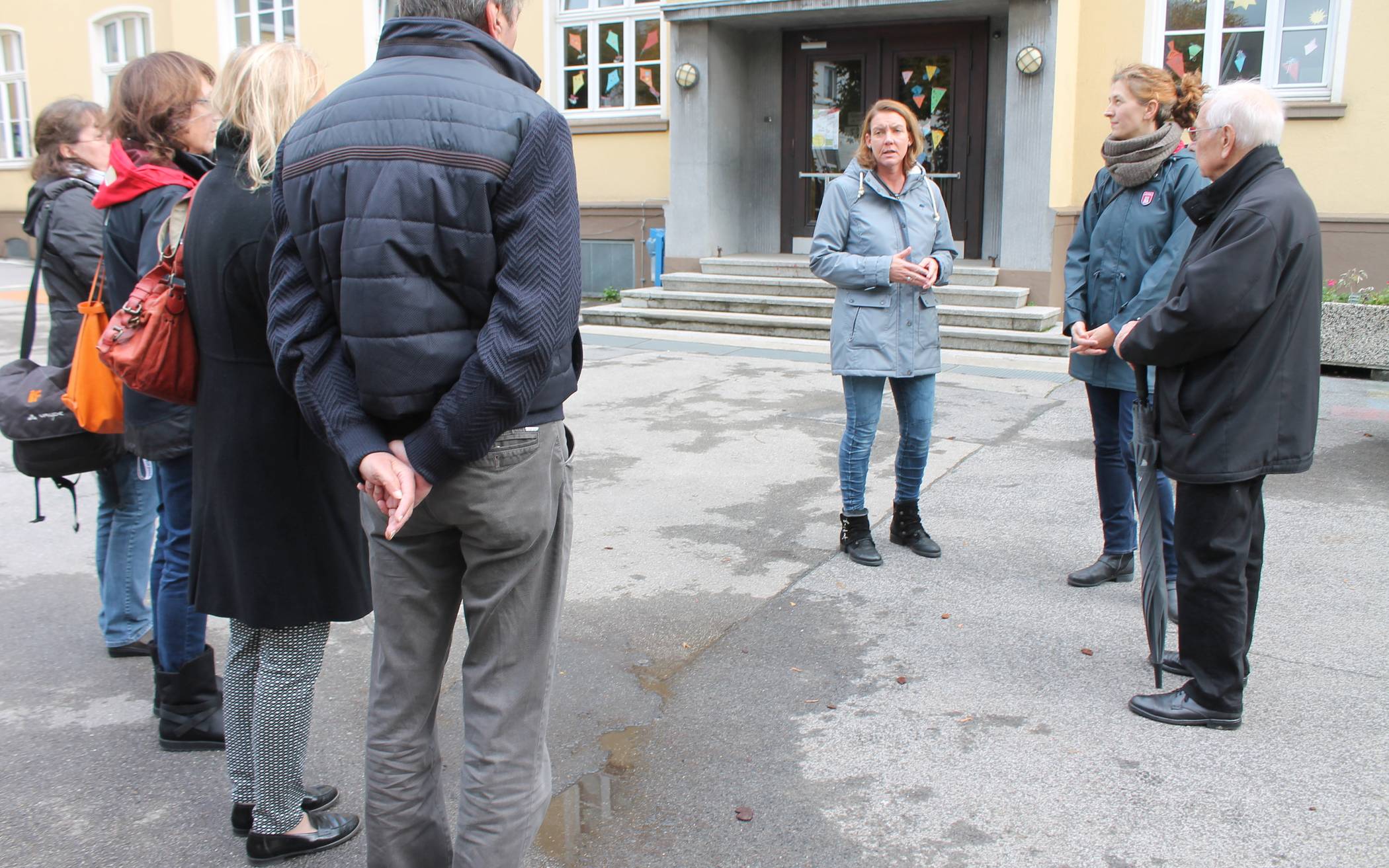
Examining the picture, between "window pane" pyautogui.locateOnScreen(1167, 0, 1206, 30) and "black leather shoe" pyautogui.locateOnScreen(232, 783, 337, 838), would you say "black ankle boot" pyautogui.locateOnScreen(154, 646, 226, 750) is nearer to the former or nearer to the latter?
"black leather shoe" pyautogui.locateOnScreen(232, 783, 337, 838)

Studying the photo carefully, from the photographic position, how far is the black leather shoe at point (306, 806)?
9.24ft

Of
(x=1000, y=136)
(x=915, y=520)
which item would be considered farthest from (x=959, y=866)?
(x=1000, y=136)

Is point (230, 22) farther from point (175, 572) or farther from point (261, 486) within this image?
point (261, 486)

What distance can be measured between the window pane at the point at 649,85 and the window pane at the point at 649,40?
125 mm

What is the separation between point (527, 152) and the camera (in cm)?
200

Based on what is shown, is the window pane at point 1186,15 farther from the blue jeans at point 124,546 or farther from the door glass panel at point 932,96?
the blue jeans at point 124,546

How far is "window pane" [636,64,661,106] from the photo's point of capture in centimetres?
1388

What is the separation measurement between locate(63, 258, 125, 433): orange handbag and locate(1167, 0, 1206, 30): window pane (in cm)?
1088

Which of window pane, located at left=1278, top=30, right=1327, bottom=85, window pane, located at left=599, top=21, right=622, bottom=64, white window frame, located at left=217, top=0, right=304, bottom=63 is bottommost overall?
window pane, located at left=1278, top=30, right=1327, bottom=85

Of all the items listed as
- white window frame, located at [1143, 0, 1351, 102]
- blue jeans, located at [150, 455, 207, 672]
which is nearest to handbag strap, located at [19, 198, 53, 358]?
blue jeans, located at [150, 455, 207, 672]

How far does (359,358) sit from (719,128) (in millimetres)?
11611

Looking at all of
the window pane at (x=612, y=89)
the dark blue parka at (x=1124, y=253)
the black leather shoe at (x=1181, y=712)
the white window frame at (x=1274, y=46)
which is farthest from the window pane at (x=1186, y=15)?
the black leather shoe at (x=1181, y=712)

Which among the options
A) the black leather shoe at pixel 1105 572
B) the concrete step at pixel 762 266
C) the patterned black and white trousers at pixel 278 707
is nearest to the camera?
the patterned black and white trousers at pixel 278 707

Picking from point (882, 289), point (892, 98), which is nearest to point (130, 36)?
point (892, 98)
